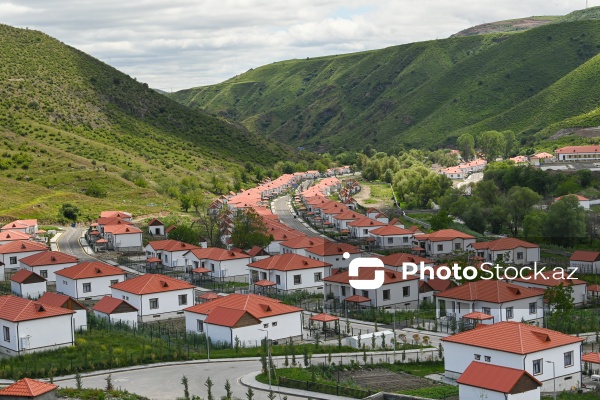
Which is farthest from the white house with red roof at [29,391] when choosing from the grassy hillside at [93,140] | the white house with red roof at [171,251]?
the grassy hillside at [93,140]

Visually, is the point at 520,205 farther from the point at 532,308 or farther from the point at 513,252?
the point at 532,308

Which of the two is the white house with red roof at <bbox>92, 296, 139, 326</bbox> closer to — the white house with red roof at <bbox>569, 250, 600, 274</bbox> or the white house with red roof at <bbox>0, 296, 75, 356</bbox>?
the white house with red roof at <bbox>0, 296, 75, 356</bbox>

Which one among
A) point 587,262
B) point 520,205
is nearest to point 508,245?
point 587,262

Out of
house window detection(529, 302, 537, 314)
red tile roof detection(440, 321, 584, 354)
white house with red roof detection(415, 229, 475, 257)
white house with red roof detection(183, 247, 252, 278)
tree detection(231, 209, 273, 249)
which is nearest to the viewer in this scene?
red tile roof detection(440, 321, 584, 354)

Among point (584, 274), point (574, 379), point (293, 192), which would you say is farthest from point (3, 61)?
point (574, 379)

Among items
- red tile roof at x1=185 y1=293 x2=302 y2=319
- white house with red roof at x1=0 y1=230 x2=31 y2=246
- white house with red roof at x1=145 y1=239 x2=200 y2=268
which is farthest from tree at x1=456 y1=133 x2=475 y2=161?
red tile roof at x1=185 y1=293 x2=302 y2=319

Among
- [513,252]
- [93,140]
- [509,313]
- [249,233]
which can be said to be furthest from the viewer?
[93,140]
